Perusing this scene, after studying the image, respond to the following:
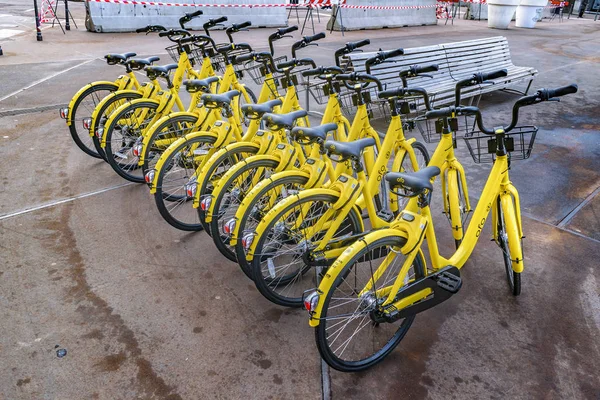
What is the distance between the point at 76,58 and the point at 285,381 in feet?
33.5

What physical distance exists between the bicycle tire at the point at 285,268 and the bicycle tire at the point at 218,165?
62cm

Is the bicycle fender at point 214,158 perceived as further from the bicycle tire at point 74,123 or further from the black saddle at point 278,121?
the bicycle tire at point 74,123

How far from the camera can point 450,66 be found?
25.9 feet

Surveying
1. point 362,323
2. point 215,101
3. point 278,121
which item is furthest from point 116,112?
point 362,323

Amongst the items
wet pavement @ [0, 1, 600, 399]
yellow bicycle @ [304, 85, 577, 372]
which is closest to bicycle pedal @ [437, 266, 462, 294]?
yellow bicycle @ [304, 85, 577, 372]

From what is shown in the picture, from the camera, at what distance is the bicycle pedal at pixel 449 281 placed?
9.47 ft

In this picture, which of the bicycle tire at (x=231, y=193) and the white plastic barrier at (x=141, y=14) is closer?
the bicycle tire at (x=231, y=193)

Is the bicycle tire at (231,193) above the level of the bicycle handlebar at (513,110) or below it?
below

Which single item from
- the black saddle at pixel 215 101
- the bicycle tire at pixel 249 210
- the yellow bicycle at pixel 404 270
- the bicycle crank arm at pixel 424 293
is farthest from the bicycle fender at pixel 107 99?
the bicycle crank arm at pixel 424 293

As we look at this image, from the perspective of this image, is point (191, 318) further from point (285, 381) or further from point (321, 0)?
point (321, 0)

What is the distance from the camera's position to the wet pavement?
2799mm

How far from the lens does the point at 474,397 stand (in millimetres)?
2734

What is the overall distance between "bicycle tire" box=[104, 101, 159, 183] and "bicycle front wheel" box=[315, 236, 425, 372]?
2755mm

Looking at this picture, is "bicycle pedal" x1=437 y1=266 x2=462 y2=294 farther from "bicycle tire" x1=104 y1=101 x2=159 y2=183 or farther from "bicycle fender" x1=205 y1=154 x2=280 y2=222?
"bicycle tire" x1=104 y1=101 x2=159 y2=183
